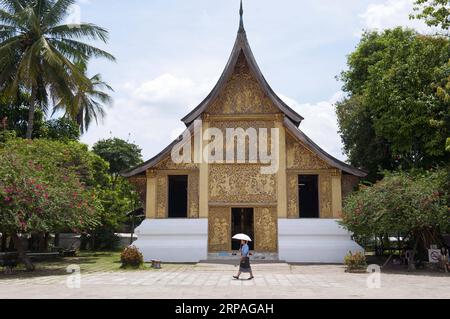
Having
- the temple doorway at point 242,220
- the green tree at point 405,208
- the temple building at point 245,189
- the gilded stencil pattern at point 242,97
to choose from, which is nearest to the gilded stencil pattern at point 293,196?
the temple building at point 245,189

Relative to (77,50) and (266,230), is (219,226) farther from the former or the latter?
(77,50)

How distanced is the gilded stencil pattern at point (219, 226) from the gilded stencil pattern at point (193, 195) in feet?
2.04

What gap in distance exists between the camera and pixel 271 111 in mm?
19438

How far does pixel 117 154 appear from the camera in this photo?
132 ft

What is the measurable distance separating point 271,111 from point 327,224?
16.8 feet

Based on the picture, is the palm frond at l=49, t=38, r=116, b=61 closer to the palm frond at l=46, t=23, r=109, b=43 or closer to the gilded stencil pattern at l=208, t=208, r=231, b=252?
the palm frond at l=46, t=23, r=109, b=43

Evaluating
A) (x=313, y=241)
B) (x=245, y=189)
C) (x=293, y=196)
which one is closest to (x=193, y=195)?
(x=245, y=189)

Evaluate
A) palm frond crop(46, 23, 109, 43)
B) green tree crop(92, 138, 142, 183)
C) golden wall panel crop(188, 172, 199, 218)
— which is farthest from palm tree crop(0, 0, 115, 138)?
green tree crop(92, 138, 142, 183)

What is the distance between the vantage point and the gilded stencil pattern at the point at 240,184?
62.1ft

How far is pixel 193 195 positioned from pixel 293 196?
13.2 feet

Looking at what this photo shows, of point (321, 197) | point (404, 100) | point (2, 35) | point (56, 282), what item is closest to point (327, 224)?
point (321, 197)

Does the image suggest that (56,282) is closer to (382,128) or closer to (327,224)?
(327,224)

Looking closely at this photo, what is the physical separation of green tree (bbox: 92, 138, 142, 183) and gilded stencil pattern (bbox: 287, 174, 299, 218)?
77.2ft

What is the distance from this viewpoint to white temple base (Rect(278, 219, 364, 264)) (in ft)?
59.3
